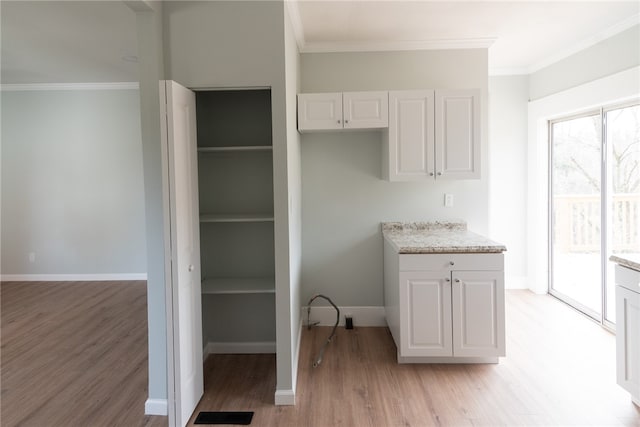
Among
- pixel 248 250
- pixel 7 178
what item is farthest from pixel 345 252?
pixel 7 178

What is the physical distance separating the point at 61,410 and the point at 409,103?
3254 millimetres

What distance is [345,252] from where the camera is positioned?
3721 millimetres

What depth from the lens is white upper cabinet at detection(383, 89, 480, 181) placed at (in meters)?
3.16

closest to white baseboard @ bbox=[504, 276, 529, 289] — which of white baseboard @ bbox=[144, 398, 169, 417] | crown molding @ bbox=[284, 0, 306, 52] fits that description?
crown molding @ bbox=[284, 0, 306, 52]

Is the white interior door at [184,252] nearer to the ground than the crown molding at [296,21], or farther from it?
nearer to the ground

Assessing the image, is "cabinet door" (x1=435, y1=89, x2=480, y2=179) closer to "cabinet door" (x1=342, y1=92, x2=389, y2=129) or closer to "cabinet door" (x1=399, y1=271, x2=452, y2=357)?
"cabinet door" (x1=342, y1=92, x2=389, y2=129)

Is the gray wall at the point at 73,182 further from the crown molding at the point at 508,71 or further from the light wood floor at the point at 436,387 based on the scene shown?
the crown molding at the point at 508,71

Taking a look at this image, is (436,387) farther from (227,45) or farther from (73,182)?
(73,182)

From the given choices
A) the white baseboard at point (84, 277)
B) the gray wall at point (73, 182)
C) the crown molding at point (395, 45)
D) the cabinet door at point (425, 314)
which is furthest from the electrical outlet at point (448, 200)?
the white baseboard at point (84, 277)

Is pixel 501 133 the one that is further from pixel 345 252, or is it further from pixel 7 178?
pixel 7 178

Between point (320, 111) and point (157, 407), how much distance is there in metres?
2.40

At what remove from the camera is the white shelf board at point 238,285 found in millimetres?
2775

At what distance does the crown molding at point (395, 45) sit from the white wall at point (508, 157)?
113cm

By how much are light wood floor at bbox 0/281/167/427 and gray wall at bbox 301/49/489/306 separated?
1.67 m
